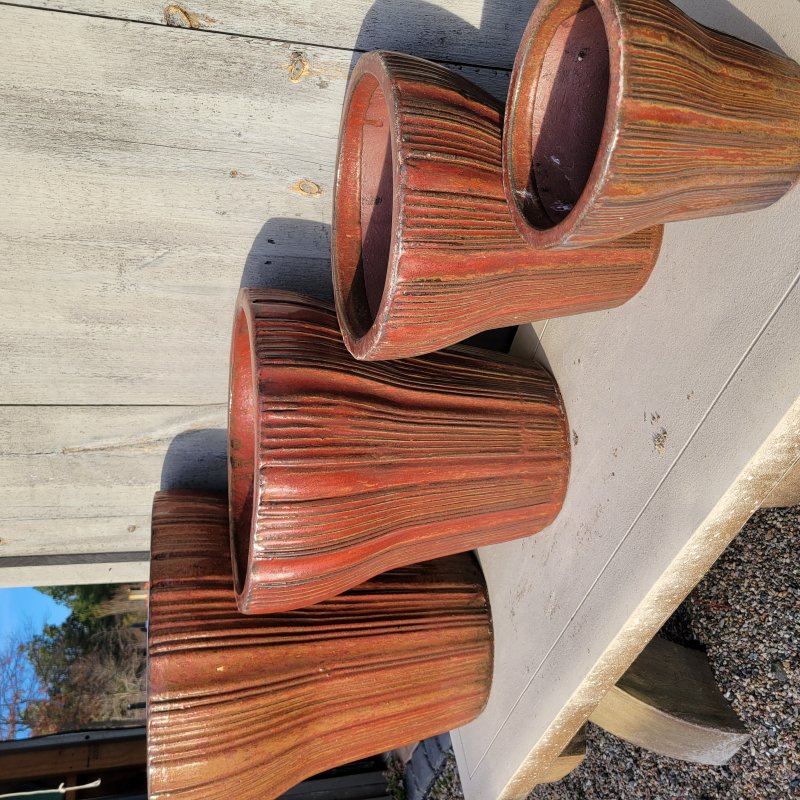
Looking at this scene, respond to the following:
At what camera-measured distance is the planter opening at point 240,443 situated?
100cm

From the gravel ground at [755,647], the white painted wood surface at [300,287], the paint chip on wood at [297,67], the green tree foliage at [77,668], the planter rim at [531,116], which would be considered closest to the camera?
the planter rim at [531,116]

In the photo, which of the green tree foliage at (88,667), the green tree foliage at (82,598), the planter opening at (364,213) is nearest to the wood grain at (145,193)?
the planter opening at (364,213)

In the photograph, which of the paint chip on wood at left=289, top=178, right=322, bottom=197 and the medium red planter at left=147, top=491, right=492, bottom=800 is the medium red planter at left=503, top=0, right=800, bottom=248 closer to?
the paint chip on wood at left=289, top=178, right=322, bottom=197

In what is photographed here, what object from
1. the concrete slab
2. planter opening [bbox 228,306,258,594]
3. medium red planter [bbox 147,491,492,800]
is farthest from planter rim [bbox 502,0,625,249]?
medium red planter [bbox 147,491,492,800]

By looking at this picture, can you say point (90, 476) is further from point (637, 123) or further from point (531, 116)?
point (637, 123)

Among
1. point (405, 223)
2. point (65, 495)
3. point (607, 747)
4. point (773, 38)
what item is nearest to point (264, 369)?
point (405, 223)

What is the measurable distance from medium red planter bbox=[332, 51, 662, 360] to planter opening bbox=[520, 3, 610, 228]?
0.06m

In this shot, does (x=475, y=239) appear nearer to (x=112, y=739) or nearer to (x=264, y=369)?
(x=264, y=369)

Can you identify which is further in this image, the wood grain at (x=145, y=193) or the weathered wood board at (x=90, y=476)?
the weathered wood board at (x=90, y=476)

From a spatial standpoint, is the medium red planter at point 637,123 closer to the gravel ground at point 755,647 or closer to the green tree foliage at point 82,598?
the gravel ground at point 755,647

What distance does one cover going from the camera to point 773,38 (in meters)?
0.68

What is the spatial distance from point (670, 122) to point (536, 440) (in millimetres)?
577

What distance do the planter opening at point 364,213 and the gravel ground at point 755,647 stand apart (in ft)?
2.96

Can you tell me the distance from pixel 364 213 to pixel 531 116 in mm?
278
